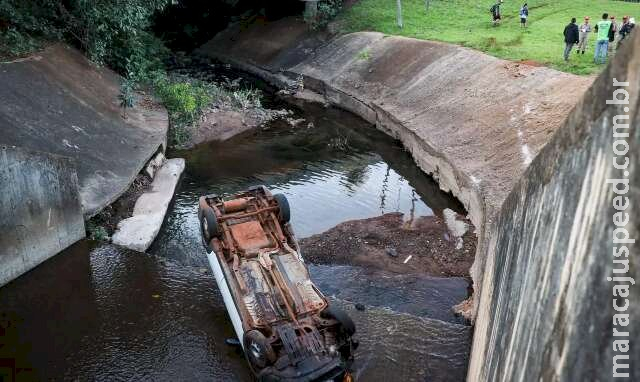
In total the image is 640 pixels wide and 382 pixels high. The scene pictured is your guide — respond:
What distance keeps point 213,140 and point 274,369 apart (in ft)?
48.0

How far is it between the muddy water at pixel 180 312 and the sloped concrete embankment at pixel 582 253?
3.46 m

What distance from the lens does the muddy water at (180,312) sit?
848cm

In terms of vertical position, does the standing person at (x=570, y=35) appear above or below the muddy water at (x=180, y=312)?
above

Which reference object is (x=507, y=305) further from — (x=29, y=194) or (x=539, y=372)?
(x=29, y=194)

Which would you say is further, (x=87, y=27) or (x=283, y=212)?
(x=87, y=27)

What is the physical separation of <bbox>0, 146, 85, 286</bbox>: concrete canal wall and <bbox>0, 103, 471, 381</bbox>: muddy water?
0.31 meters

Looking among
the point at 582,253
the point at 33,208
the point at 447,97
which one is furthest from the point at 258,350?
the point at 447,97

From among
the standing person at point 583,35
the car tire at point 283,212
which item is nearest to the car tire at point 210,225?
the car tire at point 283,212

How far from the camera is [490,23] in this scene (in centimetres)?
2836

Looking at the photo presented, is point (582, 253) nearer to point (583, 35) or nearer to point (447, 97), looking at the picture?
point (447, 97)

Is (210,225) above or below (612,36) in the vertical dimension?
below

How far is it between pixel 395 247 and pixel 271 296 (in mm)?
5019

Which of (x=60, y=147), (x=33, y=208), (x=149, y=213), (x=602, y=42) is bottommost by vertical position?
(x=33, y=208)

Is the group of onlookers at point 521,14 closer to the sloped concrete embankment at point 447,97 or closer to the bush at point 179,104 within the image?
the sloped concrete embankment at point 447,97
